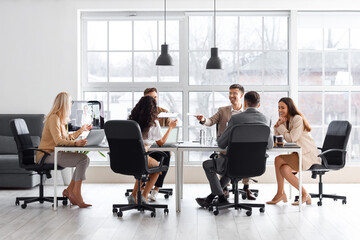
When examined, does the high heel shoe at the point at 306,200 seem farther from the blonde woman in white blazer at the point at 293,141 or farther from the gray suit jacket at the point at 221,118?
the gray suit jacket at the point at 221,118

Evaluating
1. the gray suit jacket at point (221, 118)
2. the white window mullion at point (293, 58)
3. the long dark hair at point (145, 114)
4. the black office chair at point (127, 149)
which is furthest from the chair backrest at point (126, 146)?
the white window mullion at point (293, 58)

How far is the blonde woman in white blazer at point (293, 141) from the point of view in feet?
21.4

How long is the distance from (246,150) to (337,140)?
1698 millimetres

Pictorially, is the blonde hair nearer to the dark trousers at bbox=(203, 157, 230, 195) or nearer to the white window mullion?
the dark trousers at bbox=(203, 157, 230, 195)

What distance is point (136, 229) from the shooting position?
519 cm

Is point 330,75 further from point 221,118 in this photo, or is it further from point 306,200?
point 306,200

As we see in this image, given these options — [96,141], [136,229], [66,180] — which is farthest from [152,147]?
[66,180]

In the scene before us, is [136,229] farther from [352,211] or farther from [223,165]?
[352,211]

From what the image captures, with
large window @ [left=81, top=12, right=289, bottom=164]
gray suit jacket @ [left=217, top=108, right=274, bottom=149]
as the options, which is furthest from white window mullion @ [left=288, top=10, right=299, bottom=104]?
gray suit jacket @ [left=217, top=108, right=274, bottom=149]

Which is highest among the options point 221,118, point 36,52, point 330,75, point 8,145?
point 36,52

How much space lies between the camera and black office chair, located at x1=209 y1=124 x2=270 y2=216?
5605mm

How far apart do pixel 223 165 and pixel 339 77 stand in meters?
3.78

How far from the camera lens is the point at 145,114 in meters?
5.93

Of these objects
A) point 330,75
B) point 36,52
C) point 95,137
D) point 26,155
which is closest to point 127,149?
point 95,137
